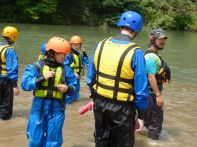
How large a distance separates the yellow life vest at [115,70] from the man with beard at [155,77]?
4.91 ft

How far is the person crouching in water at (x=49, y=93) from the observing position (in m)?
4.87

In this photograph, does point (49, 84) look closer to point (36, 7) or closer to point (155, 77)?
point (155, 77)

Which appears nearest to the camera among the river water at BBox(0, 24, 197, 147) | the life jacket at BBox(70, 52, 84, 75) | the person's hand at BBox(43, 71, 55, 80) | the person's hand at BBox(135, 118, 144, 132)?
the person's hand at BBox(135, 118, 144, 132)

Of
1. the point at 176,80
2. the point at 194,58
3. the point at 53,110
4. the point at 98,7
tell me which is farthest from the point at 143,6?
the point at 53,110

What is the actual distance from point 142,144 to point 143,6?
36.5 metres

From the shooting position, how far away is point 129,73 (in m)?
4.43

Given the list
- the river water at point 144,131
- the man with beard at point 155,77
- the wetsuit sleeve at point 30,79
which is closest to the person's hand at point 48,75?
the wetsuit sleeve at point 30,79

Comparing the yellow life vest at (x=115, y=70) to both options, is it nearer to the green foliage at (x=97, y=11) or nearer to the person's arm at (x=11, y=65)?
the person's arm at (x=11, y=65)

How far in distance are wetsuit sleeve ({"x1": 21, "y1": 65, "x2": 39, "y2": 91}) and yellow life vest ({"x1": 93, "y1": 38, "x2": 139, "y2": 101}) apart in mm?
768

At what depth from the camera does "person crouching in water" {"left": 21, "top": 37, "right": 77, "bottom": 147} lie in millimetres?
4871

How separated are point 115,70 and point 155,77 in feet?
6.33

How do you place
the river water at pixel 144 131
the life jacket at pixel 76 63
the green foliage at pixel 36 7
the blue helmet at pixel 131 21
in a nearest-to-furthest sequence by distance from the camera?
the blue helmet at pixel 131 21 → the river water at pixel 144 131 → the life jacket at pixel 76 63 → the green foliage at pixel 36 7

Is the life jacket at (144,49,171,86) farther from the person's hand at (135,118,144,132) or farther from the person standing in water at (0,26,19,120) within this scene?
the person standing in water at (0,26,19,120)

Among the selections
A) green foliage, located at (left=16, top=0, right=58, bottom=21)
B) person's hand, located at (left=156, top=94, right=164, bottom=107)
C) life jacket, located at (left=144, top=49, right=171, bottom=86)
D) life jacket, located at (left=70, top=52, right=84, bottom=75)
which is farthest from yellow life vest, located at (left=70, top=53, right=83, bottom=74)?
green foliage, located at (left=16, top=0, right=58, bottom=21)
